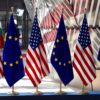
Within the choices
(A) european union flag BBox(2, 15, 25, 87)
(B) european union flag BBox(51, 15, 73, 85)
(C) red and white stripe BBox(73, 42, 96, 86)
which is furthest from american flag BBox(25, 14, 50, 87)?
(C) red and white stripe BBox(73, 42, 96, 86)

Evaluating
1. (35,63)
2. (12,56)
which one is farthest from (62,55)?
(12,56)

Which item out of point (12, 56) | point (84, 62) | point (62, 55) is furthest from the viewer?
point (84, 62)

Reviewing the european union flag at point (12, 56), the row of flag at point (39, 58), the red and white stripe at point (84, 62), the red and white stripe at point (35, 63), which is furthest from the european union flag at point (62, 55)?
the european union flag at point (12, 56)

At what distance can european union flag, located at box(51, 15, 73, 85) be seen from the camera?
991 centimetres

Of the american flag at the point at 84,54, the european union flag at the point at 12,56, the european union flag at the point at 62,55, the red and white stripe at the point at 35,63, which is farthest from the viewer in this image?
the american flag at the point at 84,54

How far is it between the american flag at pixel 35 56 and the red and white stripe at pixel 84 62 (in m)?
0.95

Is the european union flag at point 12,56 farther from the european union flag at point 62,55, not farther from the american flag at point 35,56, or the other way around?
the european union flag at point 62,55

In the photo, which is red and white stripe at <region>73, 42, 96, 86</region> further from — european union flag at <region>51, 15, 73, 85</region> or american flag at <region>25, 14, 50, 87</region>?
american flag at <region>25, 14, 50, 87</region>

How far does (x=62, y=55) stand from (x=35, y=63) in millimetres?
790

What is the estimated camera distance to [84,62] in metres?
10.2

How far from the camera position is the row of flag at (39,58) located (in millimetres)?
9750

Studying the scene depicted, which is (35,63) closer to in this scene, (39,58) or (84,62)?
(39,58)

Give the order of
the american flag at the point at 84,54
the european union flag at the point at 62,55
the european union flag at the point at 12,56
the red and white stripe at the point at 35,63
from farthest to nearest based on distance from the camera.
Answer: the american flag at the point at 84,54, the red and white stripe at the point at 35,63, the european union flag at the point at 62,55, the european union flag at the point at 12,56
